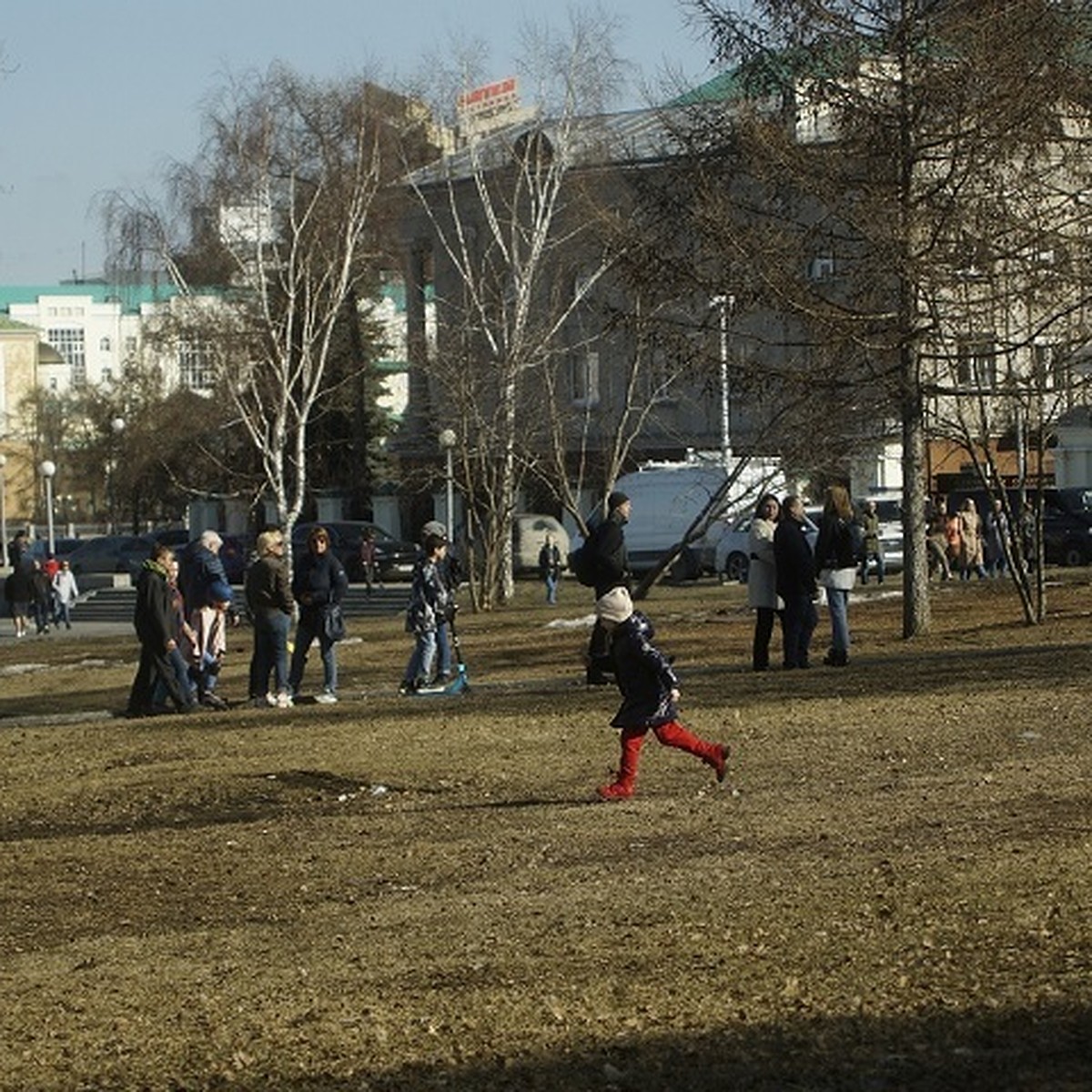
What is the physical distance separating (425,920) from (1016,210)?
16.6m

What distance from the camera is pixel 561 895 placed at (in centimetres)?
1157

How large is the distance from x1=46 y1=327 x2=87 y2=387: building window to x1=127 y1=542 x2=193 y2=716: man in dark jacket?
458 ft

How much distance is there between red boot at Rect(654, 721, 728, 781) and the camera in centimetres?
1442

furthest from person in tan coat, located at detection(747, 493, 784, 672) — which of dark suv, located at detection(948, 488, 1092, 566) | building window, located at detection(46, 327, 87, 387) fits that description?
building window, located at detection(46, 327, 87, 387)

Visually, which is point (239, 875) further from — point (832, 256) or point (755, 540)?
point (832, 256)

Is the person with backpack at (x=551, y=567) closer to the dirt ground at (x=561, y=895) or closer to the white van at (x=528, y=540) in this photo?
the white van at (x=528, y=540)

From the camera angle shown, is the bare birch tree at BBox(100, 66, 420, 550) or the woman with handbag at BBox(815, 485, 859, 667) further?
the bare birch tree at BBox(100, 66, 420, 550)

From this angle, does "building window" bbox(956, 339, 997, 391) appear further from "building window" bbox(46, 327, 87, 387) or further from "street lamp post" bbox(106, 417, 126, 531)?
"building window" bbox(46, 327, 87, 387)

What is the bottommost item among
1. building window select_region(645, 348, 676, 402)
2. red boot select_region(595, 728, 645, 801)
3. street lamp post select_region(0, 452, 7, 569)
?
red boot select_region(595, 728, 645, 801)

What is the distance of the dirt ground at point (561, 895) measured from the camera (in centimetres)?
810

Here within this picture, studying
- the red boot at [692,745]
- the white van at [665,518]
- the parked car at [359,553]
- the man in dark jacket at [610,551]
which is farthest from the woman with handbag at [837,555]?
the parked car at [359,553]

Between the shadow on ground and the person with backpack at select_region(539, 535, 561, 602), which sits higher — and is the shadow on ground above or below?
below

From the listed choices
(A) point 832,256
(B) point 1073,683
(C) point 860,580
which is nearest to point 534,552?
(C) point 860,580

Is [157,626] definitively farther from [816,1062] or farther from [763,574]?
[816,1062]
